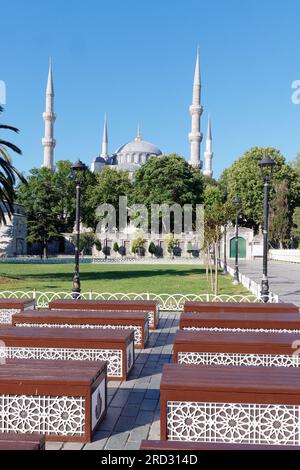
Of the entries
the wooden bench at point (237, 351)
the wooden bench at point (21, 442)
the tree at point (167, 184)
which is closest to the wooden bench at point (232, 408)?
the wooden bench at point (21, 442)

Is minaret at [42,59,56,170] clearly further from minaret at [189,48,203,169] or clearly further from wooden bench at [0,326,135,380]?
wooden bench at [0,326,135,380]

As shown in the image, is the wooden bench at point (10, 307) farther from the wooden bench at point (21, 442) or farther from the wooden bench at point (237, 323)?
the wooden bench at point (21, 442)

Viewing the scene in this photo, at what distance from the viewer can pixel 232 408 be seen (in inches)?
190

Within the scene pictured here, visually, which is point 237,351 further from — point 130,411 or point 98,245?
point 98,245

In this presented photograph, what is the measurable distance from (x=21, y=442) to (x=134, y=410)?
8.54ft

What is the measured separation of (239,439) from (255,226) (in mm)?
56653

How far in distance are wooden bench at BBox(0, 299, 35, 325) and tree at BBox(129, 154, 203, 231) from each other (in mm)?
42445

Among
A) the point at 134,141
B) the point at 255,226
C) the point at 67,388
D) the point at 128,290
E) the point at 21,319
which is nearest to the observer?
the point at 67,388

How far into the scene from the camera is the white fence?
4671 centimetres

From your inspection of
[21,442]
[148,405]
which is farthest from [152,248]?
[21,442]

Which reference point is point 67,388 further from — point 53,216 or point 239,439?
point 53,216

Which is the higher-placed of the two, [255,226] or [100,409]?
[255,226]

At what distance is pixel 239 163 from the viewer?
5838 cm

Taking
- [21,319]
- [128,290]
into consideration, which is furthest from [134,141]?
[21,319]
